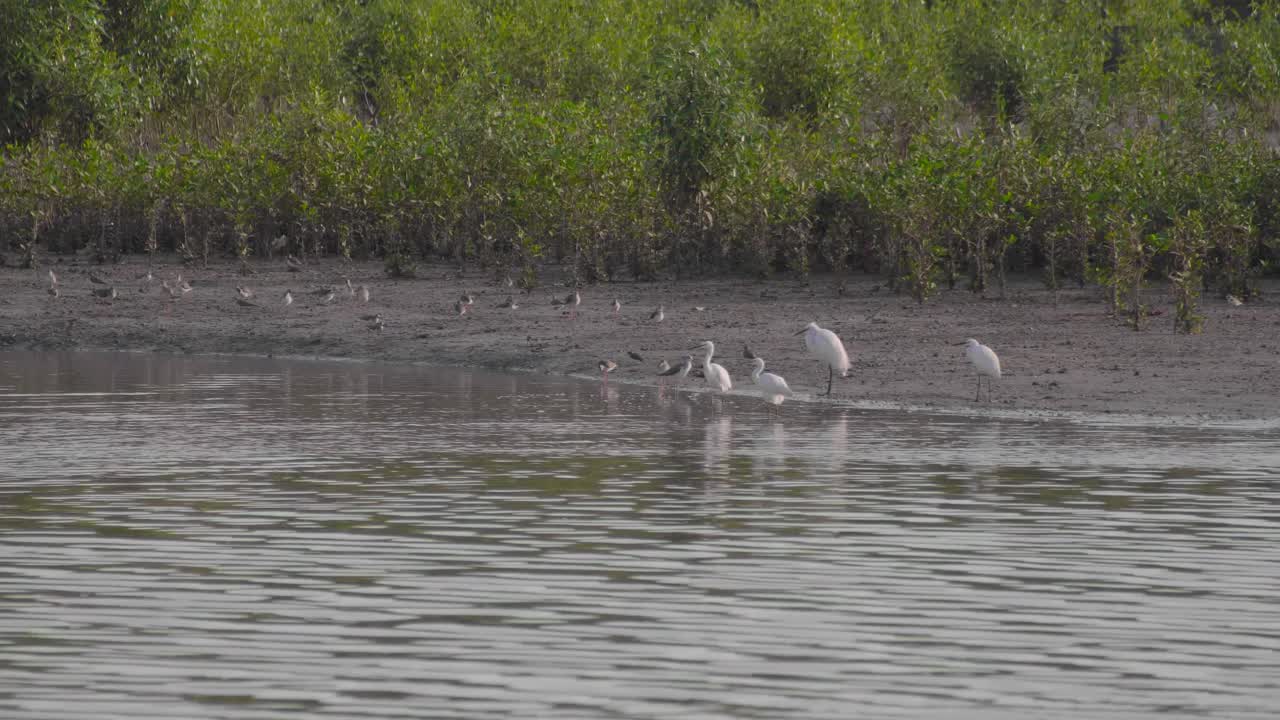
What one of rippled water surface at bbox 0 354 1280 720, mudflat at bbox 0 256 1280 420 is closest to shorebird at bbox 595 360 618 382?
mudflat at bbox 0 256 1280 420

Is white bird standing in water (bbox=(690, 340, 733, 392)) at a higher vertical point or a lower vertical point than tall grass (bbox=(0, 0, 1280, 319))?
lower

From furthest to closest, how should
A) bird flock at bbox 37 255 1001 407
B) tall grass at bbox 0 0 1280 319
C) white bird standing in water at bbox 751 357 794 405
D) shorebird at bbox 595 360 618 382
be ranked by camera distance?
tall grass at bbox 0 0 1280 319, shorebird at bbox 595 360 618 382, bird flock at bbox 37 255 1001 407, white bird standing in water at bbox 751 357 794 405

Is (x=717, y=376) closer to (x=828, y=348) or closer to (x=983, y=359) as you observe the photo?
(x=828, y=348)

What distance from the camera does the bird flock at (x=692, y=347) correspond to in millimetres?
16078

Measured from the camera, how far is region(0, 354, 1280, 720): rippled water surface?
6348mm

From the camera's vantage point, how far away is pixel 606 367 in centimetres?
1817

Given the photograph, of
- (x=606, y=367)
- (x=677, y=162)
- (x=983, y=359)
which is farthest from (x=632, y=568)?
(x=677, y=162)

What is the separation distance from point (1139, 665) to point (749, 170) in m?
18.8

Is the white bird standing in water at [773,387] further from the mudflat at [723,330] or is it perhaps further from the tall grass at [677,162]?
the tall grass at [677,162]

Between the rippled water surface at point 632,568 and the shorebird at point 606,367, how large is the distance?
134 inches

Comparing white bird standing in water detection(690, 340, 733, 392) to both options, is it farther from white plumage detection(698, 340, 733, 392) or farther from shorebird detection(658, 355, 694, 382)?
shorebird detection(658, 355, 694, 382)

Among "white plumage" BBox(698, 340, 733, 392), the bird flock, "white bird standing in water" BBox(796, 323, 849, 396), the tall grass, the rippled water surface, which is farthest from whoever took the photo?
the tall grass

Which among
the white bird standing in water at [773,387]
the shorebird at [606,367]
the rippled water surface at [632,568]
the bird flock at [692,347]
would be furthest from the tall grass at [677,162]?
the rippled water surface at [632,568]

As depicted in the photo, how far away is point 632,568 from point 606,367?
384 inches
